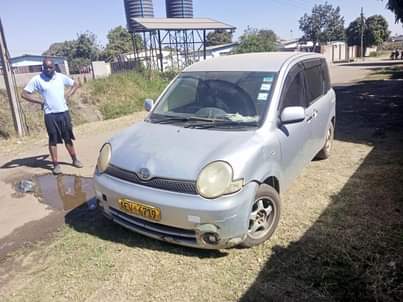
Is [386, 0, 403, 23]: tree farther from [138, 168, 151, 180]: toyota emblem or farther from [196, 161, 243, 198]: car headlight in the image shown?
[138, 168, 151, 180]: toyota emblem

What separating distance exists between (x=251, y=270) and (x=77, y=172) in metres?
4.01

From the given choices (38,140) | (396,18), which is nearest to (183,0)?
(396,18)

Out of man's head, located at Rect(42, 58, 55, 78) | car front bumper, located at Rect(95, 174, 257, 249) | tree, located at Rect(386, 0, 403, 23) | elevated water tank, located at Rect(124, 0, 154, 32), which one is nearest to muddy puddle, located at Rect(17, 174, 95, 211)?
man's head, located at Rect(42, 58, 55, 78)

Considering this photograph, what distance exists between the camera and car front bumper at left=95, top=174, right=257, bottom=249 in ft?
9.15

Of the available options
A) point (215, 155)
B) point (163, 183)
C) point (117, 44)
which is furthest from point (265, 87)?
point (117, 44)

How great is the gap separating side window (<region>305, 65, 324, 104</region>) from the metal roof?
1393cm

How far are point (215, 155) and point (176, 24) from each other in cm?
1734

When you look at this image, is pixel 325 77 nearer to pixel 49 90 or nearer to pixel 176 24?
pixel 49 90

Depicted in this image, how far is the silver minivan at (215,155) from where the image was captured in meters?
2.86

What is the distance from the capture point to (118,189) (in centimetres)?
317

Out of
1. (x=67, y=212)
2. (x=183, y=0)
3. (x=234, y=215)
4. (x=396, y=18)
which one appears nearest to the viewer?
(x=234, y=215)

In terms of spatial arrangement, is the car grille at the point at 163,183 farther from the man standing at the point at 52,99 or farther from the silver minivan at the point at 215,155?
the man standing at the point at 52,99

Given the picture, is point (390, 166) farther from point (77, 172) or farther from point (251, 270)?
point (77, 172)

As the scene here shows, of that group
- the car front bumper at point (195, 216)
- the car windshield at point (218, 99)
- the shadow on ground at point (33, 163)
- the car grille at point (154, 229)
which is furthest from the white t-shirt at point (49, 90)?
the car front bumper at point (195, 216)
